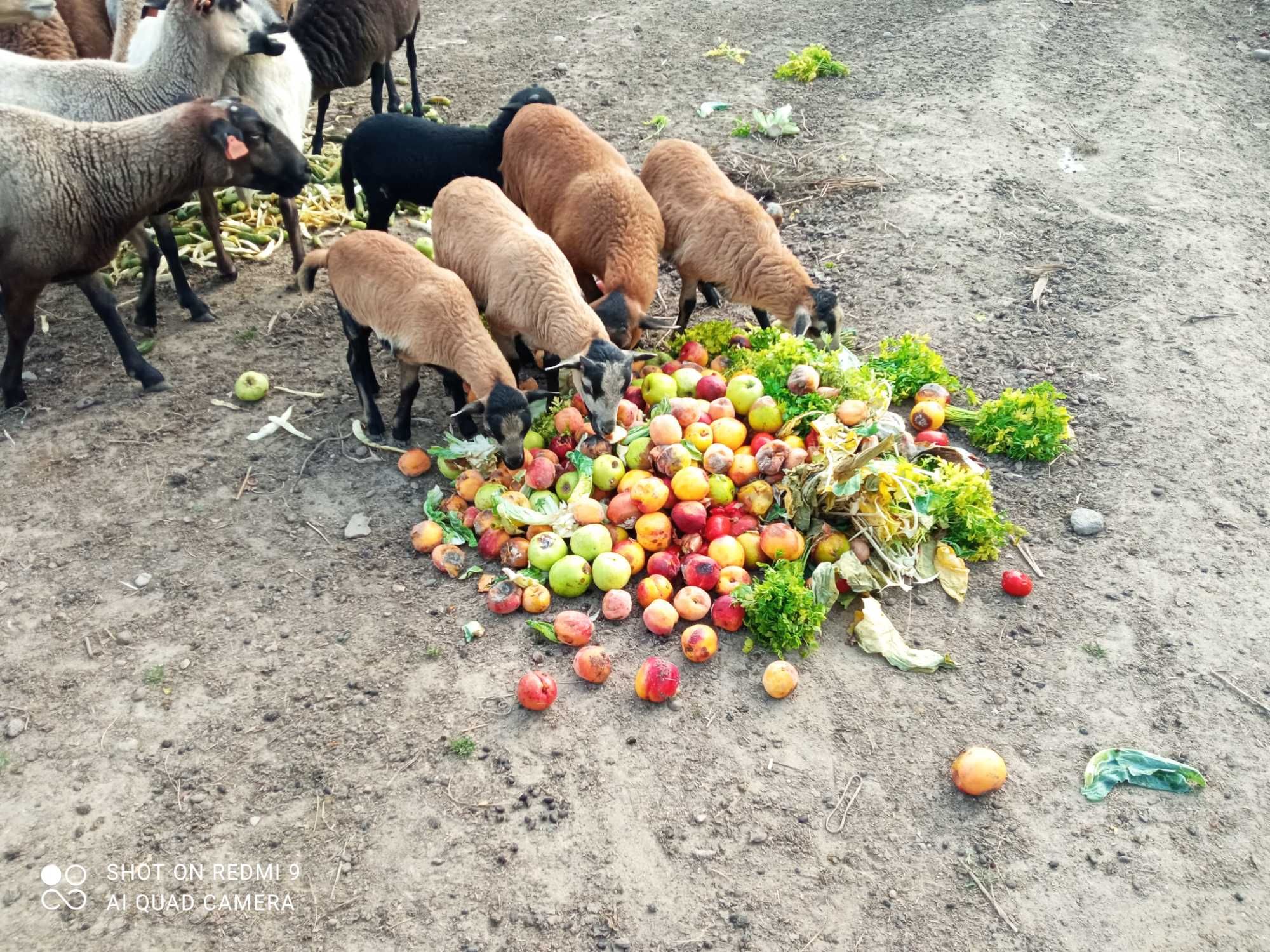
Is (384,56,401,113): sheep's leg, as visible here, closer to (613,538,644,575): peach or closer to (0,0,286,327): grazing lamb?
(0,0,286,327): grazing lamb

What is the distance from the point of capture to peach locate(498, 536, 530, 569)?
17.6ft

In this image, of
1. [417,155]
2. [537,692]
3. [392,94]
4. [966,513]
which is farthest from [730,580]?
[392,94]

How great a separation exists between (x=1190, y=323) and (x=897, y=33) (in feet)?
20.9

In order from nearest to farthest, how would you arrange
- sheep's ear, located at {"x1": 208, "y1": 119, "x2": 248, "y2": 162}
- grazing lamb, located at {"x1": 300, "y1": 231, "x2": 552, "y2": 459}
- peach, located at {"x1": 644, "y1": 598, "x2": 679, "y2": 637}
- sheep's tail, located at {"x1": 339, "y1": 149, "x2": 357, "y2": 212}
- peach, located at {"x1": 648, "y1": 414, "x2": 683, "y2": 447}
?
peach, located at {"x1": 644, "y1": 598, "x2": 679, "y2": 637}
peach, located at {"x1": 648, "y1": 414, "x2": 683, "y2": 447}
grazing lamb, located at {"x1": 300, "y1": 231, "x2": 552, "y2": 459}
sheep's ear, located at {"x1": 208, "y1": 119, "x2": 248, "y2": 162}
sheep's tail, located at {"x1": 339, "y1": 149, "x2": 357, "y2": 212}

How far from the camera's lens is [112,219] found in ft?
21.7

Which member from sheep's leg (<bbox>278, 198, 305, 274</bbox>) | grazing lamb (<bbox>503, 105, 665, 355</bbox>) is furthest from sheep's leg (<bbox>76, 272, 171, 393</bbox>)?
grazing lamb (<bbox>503, 105, 665, 355</bbox>)

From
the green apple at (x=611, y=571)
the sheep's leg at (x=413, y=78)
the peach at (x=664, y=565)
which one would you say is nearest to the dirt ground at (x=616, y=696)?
the green apple at (x=611, y=571)

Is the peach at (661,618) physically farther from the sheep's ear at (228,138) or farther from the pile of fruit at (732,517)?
the sheep's ear at (228,138)

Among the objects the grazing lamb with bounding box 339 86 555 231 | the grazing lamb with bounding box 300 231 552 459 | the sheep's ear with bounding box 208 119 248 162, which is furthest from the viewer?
the grazing lamb with bounding box 339 86 555 231

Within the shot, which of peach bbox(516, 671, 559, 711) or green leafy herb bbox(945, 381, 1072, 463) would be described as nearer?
peach bbox(516, 671, 559, 711)

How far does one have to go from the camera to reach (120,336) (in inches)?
266

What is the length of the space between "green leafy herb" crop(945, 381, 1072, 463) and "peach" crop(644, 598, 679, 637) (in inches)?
101

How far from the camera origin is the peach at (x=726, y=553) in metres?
5.19

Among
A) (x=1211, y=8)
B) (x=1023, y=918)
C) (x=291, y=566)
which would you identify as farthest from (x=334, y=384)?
(x=1211, y=8)
